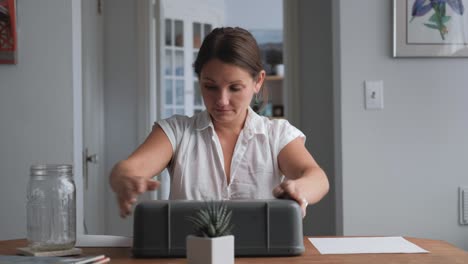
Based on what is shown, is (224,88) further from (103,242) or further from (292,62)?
(292,62)

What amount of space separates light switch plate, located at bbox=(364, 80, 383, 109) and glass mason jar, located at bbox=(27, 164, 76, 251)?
1.62 metres

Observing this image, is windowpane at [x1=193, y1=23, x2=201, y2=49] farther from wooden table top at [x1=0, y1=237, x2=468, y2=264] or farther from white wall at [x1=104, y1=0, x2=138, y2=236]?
wooden table top at [x1=0, y1=237, x2=468, y2=264]

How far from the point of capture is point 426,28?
8.86 ft

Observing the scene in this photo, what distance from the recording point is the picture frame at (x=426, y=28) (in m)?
2.70

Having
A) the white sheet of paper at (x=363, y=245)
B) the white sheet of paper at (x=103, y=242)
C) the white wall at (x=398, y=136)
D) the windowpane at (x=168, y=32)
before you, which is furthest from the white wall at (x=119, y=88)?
the white sheet of paper at (x=363, y=245)

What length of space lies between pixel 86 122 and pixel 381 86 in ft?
4.72

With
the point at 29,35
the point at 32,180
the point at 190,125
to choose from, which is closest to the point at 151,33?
the point at 29,35

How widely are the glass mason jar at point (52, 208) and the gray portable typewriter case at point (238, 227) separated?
18 cm

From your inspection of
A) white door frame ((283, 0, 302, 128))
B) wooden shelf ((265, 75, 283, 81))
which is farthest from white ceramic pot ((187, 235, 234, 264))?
wooden shelf ((265, 75, 283, 81))

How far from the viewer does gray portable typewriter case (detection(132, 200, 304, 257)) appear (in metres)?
1.30

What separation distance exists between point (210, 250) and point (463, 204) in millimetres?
1887

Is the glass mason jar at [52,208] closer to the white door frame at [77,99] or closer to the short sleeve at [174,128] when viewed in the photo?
the short sleeve at [174,128]

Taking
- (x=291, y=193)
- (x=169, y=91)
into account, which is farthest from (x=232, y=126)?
(x=169, y=91)

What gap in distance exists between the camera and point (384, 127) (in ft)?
8.91
